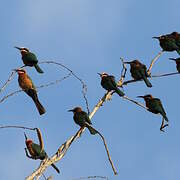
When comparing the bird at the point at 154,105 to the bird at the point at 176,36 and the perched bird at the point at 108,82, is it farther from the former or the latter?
the bird at the point at 176,36

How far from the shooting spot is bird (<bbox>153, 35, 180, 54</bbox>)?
851 centimetres

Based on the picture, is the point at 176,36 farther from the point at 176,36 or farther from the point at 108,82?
the point at 108,82

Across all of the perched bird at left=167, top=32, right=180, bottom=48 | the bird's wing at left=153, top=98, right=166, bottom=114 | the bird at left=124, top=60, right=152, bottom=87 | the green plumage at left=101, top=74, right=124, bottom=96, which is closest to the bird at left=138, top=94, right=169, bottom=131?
the bird's wing at left=153, top=98, right=166, bottom=114

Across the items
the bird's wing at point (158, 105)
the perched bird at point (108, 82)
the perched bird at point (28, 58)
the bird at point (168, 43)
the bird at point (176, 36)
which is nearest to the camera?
the perched bird at point (28, 58)

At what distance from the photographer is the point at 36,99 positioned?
6176 mm

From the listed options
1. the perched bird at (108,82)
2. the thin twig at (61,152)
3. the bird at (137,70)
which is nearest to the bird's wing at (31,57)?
the perched bird at (108,82)

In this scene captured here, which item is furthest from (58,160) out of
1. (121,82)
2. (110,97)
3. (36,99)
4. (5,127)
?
(36,99)

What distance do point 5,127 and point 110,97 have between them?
4.24ft

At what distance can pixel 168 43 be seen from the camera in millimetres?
8586

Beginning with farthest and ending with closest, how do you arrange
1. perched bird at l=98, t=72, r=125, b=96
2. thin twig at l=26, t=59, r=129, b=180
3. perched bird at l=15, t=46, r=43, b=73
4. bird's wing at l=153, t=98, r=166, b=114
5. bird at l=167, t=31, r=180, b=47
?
bird at l=167, t=31, r=180, b=47, bird's wing at l=153, t=98, r=166, b=114, perched bird at l=98, t=72, r=125, b=96, perched bird at l=15, t=46, r=43, b=73, thin twig at l=26, t=59, r=129, b=180

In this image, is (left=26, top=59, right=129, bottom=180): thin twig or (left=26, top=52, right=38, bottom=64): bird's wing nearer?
(left=26, top=59, right=129, bottom=180): thin twig

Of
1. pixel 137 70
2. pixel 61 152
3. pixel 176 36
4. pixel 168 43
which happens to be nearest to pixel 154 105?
pixel 137 70

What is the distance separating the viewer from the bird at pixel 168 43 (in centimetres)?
851

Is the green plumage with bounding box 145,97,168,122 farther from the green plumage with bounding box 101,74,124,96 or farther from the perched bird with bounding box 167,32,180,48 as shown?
the perched bird with bounding box 167,32,180,48
